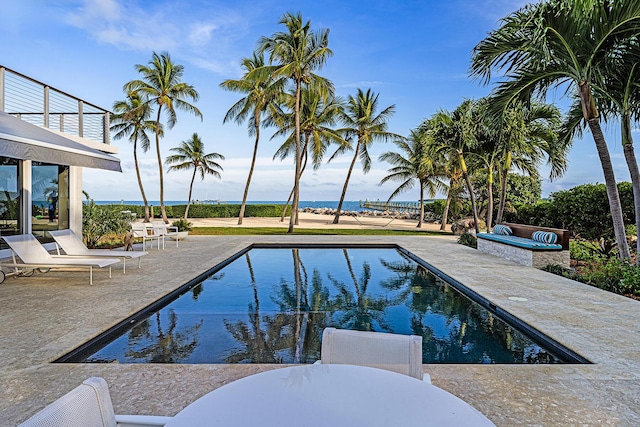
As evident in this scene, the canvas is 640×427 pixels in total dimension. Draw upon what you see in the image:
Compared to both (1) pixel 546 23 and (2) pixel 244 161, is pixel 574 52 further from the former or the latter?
(2) pixel 244 161

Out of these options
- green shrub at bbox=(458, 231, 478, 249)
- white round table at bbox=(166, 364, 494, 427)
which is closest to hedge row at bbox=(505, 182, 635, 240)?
green shrub at bbox=(458, 231, 478, 249)

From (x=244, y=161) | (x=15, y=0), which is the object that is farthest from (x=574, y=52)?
(x=244, y=161)

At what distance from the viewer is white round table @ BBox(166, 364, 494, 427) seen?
1391 millimetres

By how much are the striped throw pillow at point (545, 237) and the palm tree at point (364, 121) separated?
14.7m

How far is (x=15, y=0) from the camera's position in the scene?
1048 cm

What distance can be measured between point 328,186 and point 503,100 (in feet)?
120

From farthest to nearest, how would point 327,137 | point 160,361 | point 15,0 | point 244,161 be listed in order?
point 244,161
point 327,137
point 15,0
point 160,361

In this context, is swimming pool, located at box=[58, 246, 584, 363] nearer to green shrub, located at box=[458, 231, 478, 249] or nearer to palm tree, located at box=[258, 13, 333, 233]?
green shrub, located at box=[458, 231, 478, 249]

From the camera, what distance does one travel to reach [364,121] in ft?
76.6

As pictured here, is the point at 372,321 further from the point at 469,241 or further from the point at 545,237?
the point at 469,241

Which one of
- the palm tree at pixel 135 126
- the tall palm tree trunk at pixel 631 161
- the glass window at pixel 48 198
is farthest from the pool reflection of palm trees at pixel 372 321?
the palm tree at pixel 135 126

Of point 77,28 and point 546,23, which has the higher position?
point 77,28

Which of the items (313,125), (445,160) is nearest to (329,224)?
(313,125)

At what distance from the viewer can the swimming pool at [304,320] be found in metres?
4.18
